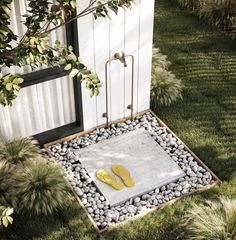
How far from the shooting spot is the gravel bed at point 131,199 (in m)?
5.08

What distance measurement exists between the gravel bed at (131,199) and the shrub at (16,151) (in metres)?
0.46

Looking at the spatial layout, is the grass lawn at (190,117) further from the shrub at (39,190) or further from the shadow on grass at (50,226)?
the shrub at (39,190)

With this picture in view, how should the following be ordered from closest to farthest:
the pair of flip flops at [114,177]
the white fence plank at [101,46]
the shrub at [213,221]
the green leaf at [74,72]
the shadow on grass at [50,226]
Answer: the green leaf at [74,72], the shrub at [213,221], the shadow on grass at [50,226], the white fence plank at [101,46], the pair of flip flops at [114,177]

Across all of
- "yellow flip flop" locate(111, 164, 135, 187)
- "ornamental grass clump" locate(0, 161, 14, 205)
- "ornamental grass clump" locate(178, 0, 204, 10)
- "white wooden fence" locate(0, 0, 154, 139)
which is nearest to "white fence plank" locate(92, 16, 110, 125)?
"white wooden fence" locate(0, 0, 154, 139)

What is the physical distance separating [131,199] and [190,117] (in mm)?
1672

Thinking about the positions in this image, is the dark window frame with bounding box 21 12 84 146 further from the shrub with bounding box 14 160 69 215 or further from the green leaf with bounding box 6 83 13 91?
the green leaf with bounding box 6 83 13 91

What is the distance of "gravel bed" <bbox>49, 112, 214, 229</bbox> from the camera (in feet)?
16.7

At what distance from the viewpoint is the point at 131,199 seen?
520 centimetres

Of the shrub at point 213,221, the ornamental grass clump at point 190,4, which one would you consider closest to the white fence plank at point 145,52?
the shrub at point 213,221

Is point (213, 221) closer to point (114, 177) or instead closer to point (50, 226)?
point (114, 177)

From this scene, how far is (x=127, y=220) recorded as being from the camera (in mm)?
4973

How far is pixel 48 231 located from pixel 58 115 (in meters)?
1.51

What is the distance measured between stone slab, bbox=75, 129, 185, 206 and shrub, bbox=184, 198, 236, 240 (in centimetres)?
66

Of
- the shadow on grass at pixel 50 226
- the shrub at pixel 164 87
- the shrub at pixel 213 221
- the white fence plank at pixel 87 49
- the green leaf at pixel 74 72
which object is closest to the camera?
the green leaf at pixel 74 72
